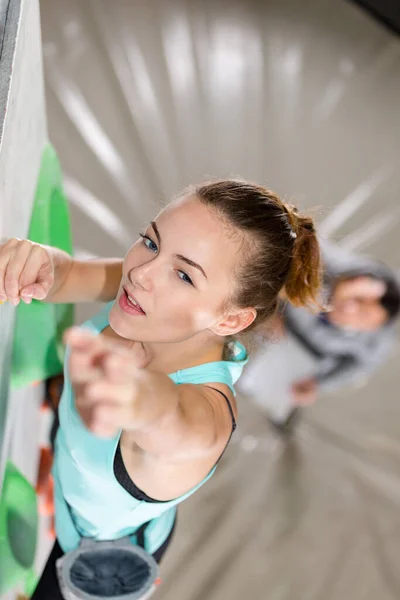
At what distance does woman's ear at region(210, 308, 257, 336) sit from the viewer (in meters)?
0.54

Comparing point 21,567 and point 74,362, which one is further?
point 21,567

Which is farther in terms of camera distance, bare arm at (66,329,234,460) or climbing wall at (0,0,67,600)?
climbing wall at (0,0,67,600)

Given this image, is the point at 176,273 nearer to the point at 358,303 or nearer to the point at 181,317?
the point at 181,317

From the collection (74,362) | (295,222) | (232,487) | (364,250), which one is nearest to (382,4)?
(364,250)

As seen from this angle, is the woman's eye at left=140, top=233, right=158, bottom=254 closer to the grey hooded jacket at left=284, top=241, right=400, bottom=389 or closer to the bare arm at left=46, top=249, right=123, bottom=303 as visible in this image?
the bare arm at left=46, top=249, right=123, bottom=303

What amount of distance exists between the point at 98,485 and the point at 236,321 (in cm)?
20

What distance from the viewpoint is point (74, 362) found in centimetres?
37

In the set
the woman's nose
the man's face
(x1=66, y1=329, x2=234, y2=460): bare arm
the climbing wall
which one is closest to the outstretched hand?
(x1=66, y1=329, x2=234, y2=460): bare arm

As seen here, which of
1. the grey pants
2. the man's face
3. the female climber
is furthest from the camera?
the grey pants

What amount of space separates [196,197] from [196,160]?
101 cm

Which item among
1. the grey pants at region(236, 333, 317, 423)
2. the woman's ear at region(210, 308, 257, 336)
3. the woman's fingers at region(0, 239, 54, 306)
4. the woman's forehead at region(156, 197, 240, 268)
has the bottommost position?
the grey pants at region(236, 333, 317, 423)

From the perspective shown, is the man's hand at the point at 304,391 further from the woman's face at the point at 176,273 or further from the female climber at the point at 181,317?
the woman's face at the point at 176,273

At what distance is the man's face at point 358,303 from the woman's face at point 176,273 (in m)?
0.68

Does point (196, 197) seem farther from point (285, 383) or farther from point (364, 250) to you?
point (364, 250)
